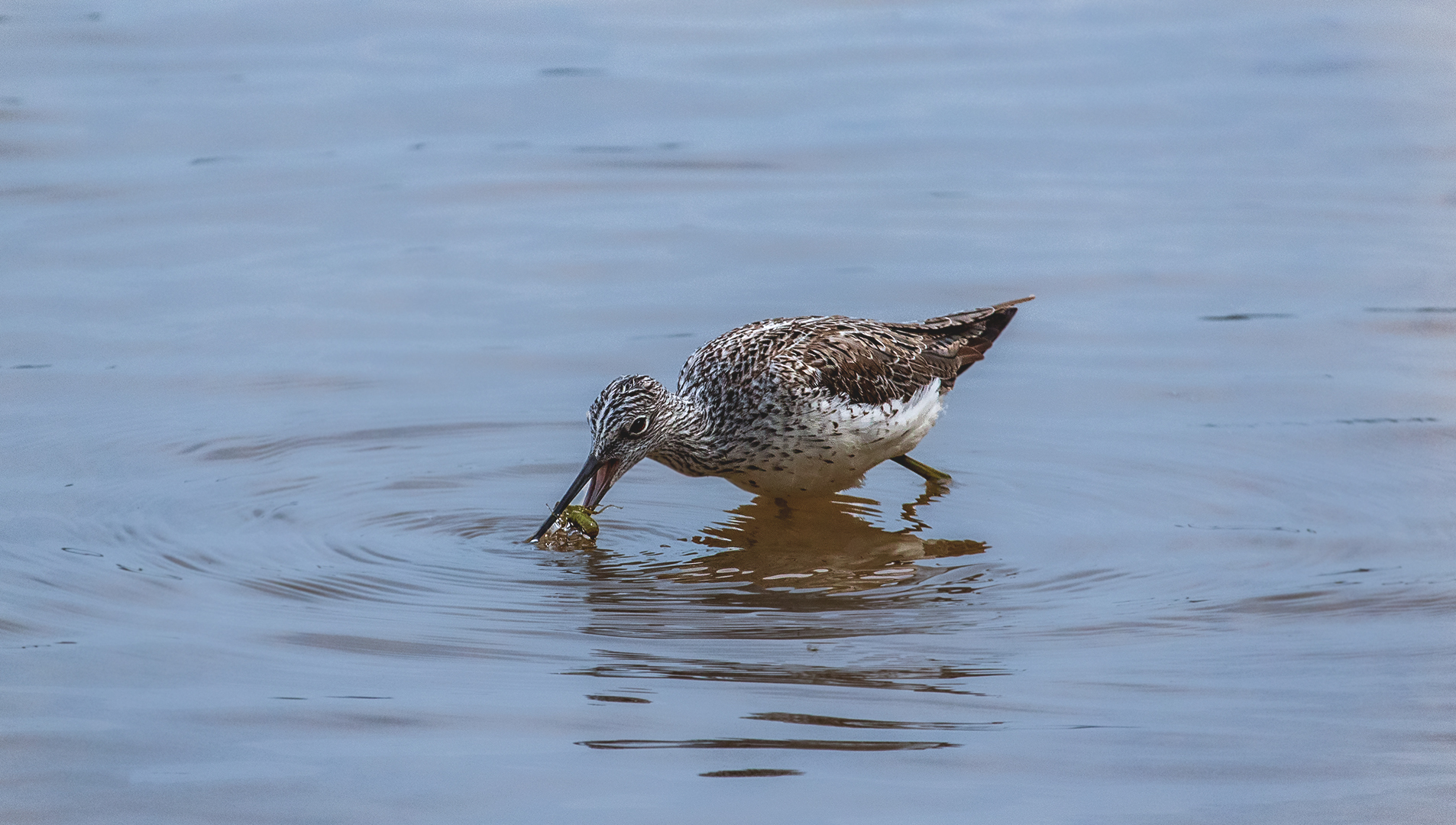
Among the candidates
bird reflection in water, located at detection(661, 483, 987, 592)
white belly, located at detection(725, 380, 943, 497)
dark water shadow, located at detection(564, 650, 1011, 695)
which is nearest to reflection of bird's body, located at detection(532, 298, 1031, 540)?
white belly, located at detection(725, 380, 943, 497)

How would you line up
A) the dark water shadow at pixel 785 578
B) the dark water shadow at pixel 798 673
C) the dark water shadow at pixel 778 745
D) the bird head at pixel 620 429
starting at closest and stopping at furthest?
1. the dark water shadow at pixel 778 745
2. the dark water shadow at pixel 798 673
3. the dark water shadow at pixel 785 578
4. the bird head at pixel 620 429

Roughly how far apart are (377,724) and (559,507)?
175 centimetres

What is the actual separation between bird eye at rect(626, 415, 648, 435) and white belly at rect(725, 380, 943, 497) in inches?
22.4

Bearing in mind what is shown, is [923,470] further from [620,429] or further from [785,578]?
[620,429]

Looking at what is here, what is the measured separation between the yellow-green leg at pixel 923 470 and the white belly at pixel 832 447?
365mm

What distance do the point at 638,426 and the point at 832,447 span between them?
2.98ft

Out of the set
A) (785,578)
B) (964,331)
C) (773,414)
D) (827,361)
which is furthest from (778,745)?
(964,331)

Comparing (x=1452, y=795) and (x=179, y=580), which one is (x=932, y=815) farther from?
(x=179, y=580)

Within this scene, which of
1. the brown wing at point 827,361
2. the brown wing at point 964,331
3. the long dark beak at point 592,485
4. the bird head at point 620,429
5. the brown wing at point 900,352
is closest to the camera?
the long dark beak at point 592,485

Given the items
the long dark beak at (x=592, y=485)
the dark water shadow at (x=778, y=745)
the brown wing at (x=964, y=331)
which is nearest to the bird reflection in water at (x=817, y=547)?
the long dark beak at (x=592, y=485)

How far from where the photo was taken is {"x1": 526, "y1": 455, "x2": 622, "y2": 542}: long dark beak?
758cm

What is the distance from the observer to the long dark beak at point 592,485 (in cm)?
758

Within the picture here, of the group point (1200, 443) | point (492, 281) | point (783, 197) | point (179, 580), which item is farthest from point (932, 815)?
point (783, 197)

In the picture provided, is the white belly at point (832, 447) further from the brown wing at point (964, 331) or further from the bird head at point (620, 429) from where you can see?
the brown wing at point (964, 331)
